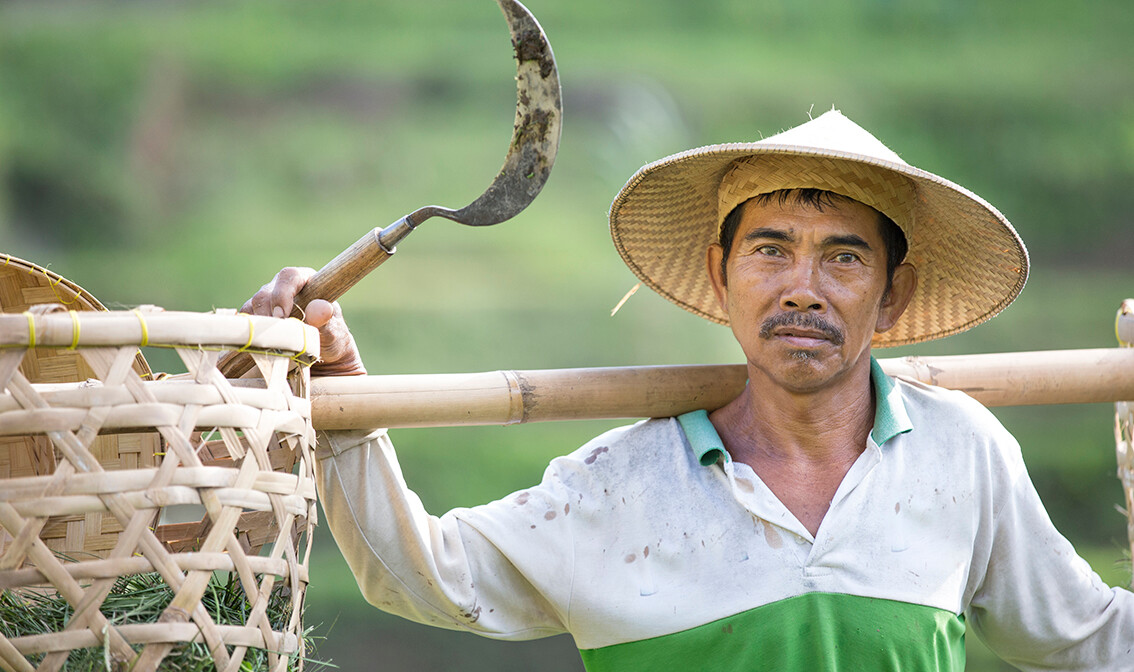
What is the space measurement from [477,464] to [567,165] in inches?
53.1

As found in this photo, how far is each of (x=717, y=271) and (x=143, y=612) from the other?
95 centimetres

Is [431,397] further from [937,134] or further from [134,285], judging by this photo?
[937,134]

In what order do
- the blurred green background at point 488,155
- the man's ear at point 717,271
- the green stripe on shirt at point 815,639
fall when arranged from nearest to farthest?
the green stripe on shirt at point 815,639
the man's ear at point 717,271
the blurred green background at point 488,155

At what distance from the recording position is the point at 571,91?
4754 mm

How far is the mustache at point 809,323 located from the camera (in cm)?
142

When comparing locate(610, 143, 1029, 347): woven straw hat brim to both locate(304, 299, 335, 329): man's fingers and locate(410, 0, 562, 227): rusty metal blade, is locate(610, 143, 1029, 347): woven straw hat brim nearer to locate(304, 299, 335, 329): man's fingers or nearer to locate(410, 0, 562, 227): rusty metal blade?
locate(410, 0, 562, 227): rusty metal blade

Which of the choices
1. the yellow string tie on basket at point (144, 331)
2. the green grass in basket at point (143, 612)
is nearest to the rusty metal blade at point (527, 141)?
the yellow string tie on basket at point (144, 331)

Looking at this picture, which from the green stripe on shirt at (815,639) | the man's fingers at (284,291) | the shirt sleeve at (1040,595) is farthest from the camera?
the shirt sleeve at (1040,595)

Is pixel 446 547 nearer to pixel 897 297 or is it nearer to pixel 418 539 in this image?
pixel 418 539

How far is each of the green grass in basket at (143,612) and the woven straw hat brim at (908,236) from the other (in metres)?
0.78

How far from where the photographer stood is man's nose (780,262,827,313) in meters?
1.42

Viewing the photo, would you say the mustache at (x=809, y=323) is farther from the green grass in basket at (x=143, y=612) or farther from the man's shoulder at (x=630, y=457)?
the green grass in basket at (x=143, y=612)

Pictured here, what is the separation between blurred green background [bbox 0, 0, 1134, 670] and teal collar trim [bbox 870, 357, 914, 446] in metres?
2.77

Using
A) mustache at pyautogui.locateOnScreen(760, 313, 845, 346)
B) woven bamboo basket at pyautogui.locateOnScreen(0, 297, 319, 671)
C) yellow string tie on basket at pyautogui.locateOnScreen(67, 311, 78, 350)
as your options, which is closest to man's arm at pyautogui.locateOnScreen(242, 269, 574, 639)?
woven bamboo basket at pyautogui.locateOnScreen(0, 297, 319, 671)
